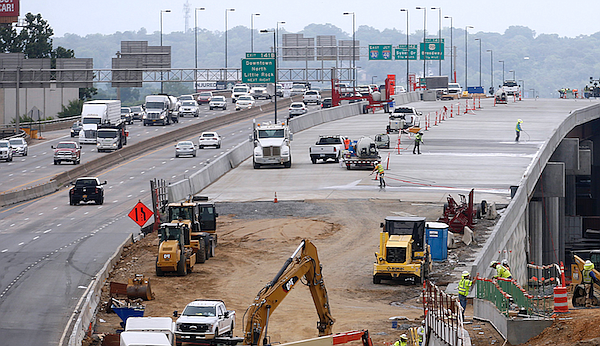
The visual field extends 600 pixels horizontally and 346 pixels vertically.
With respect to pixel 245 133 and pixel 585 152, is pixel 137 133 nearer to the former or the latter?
pixel 245 133

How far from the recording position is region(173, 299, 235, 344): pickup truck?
2302 cm

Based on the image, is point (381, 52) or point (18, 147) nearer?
point (18, 147)

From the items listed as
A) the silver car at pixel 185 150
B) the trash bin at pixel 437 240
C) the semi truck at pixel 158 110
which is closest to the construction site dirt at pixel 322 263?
the trash bin at pixel 437 240

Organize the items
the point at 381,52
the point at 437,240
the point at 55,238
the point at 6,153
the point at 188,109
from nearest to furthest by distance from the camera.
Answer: the point at 437,240 < the point at 55,238 < the point at 6,153 < the point at 188,109 < the point at 381,52

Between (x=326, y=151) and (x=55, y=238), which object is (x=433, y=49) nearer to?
(x=326, y=151)

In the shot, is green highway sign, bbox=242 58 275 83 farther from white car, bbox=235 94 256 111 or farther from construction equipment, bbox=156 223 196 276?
construction equipment, bbox=156 223 196 276

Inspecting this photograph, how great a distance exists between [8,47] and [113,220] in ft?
318

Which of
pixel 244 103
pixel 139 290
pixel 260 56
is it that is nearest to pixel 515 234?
pixel 139 290

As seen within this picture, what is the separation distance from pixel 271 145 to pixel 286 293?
122 feet

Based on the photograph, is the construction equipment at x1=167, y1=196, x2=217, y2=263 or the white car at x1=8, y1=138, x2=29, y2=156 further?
the white car at x1=8, y1=138, x2=29, y2=156

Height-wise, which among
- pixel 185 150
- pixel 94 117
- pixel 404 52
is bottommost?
pixel 185 150

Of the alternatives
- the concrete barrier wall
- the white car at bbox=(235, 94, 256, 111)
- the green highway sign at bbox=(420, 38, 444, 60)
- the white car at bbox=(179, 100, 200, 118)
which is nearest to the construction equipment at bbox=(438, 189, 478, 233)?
the concrete barrier wall

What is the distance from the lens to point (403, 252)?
102 ft

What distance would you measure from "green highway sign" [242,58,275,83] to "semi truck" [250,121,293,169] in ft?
69.6
